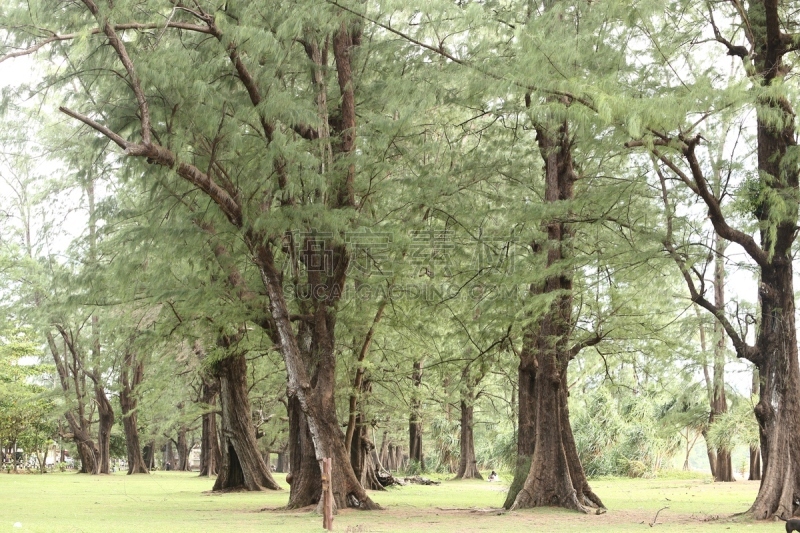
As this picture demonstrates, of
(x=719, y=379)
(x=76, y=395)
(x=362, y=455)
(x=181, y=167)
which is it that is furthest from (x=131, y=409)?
(x=181, y=167)

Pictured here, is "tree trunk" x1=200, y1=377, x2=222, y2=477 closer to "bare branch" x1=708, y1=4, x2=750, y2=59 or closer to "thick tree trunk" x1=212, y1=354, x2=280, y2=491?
"thick tree trunk" x1=212, y1=354, x2=280, y2=491

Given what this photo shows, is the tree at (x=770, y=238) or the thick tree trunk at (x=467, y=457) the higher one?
the tree at (x=770, y=238)

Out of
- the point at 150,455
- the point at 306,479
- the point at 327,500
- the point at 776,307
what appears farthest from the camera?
the point at 150,455

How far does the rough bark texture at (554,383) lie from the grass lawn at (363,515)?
47 cm

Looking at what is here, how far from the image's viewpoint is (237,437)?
19453mm

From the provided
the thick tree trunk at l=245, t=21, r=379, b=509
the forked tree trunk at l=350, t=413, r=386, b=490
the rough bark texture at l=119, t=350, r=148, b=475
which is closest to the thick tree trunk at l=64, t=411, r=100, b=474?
the rough bark texture at l=119, t=350, r=148, b=475

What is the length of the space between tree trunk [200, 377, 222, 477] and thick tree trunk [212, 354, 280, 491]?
9.59ft

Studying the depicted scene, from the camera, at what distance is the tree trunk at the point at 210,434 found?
2358 centimetres

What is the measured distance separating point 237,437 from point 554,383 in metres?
9.21

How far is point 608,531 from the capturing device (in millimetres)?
9289

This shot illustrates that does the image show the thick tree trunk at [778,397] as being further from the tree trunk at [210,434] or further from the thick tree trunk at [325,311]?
the tree trunk at [210,434]

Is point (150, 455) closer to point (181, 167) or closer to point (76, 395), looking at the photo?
point (76, 395)

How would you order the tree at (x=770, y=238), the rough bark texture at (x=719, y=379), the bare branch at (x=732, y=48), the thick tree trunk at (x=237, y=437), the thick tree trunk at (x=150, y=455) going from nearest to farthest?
the tree at (x=770, y=238)
the bare branch at (x=732, y=48)
the rough bark texture at (x=719, y=379)
the thick tree trunk at (x=237, y=437)
the thick tree trunk at (x=150, y=455)

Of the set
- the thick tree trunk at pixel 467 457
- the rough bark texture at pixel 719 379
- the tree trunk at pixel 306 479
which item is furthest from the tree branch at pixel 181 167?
the thick tree trunk at pixel 467 457
